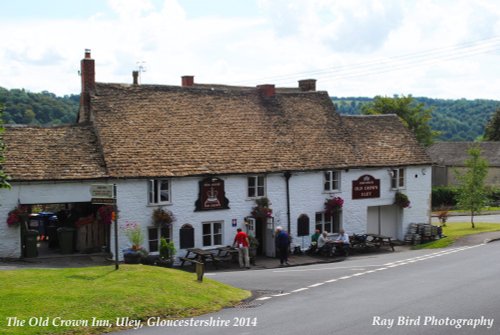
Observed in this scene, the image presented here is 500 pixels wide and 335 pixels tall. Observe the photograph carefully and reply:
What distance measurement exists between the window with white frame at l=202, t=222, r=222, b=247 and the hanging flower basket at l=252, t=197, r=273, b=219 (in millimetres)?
1805

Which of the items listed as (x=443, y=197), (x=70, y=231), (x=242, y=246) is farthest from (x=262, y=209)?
(x=443, y=197)

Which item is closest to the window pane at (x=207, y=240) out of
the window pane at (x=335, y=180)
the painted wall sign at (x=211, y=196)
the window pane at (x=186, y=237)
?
the window pane at (x=186, y=237)

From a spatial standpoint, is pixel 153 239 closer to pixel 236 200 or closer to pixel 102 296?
pixel 236 200

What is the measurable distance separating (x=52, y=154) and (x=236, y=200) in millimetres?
8577

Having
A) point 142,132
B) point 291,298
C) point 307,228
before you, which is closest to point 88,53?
point 142,132

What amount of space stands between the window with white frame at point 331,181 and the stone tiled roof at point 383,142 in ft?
4.91

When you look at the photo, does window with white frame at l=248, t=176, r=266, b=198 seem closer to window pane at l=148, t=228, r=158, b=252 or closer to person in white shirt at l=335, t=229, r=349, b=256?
person in white shirt at l=335, t=229, r=349, b=256

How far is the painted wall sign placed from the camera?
102ft

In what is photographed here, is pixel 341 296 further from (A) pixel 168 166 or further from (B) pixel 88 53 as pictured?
(B) pixel 88 53

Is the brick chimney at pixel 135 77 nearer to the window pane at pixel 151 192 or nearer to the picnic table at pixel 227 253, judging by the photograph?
the window pane at pixel 151 192

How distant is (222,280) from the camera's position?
2250cm

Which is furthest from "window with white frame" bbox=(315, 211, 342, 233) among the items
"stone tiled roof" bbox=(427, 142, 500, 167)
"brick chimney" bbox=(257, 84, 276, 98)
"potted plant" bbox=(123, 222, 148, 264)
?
"stone tiled roof" bbox=(427, 142, 500, 167)

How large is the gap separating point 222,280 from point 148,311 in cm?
741

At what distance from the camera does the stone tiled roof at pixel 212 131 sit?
3080 cm
